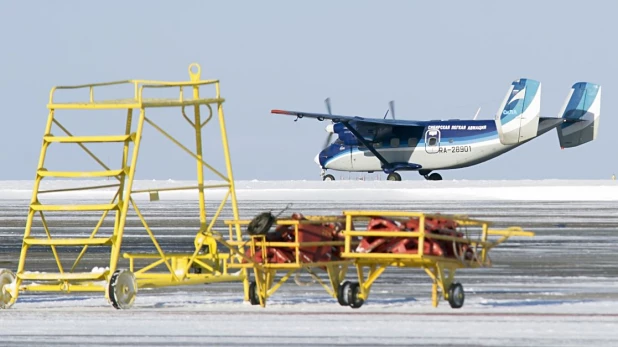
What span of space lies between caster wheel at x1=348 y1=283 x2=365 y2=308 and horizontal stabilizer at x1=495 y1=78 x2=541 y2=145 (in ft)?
172

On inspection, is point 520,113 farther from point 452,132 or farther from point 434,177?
point 434,177

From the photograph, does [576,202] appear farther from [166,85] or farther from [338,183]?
[166,85]

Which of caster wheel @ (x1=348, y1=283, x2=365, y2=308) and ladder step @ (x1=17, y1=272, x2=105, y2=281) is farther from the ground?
ladder step @ (x1=17, y1=272, x2=105, y2=281)

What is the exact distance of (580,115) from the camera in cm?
7144

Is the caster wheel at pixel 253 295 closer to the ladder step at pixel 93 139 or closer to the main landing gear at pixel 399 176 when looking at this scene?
the ladder step at pixel 93 139

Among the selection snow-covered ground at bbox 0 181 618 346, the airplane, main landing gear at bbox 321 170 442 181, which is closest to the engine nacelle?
the airplane

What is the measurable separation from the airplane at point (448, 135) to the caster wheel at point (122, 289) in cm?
5335

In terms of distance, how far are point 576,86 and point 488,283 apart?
57.1 meters

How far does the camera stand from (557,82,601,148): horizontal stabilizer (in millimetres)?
70375

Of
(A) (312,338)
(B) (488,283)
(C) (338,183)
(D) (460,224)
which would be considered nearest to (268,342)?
(A) (312,338)

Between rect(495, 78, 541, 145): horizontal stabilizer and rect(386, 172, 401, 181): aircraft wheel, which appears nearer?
rect(495, 78, 541, 145): horizontal stabilizer

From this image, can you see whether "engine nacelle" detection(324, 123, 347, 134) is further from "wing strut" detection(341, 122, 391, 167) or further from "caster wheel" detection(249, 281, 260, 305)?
"caster wheel" detection(249, 281, 260, 305)

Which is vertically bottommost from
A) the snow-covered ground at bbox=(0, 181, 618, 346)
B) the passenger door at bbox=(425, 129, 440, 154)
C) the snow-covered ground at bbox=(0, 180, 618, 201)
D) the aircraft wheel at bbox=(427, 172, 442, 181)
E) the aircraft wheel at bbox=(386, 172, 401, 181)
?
the aircraft wheel at bbox=(427, 172, 442, 181)

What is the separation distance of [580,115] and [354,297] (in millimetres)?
59191
